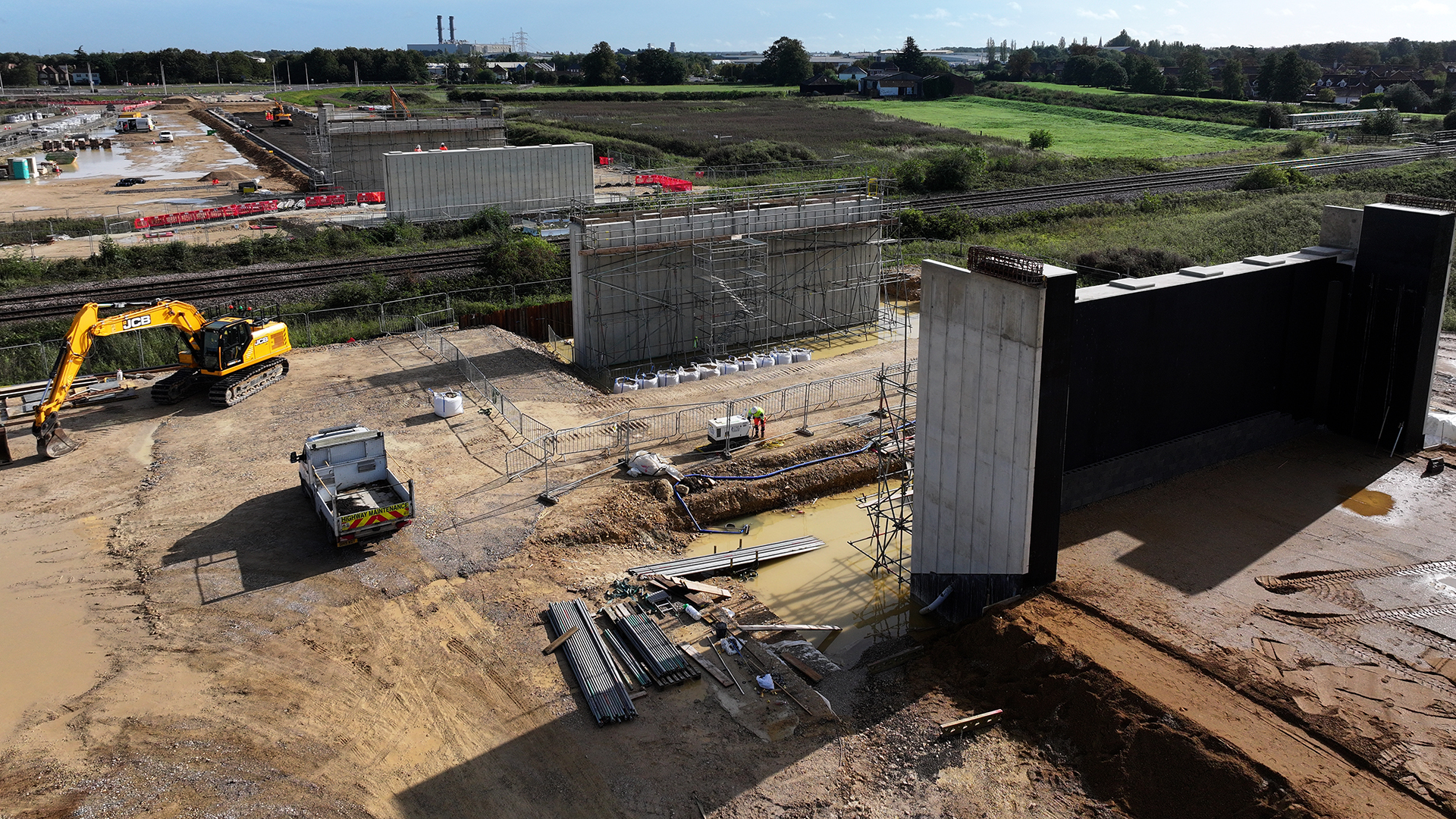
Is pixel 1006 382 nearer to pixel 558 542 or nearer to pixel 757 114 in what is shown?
pixel 558 542

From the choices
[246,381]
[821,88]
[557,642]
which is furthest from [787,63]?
[557,642]

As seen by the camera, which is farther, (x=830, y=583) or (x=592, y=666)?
(x=830, y=583)

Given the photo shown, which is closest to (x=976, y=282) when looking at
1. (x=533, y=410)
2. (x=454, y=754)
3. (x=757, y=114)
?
(x=454, y=754)

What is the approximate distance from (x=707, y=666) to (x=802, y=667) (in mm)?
1579

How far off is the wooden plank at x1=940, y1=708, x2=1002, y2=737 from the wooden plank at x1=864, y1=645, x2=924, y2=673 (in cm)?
190

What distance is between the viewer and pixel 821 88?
494ft

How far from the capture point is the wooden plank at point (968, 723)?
1525 cm

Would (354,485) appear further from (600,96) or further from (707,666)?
(600,96)

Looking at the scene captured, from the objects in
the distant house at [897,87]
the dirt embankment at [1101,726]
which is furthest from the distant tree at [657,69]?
the dirt embankment at [1101,726]

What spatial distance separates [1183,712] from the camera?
47.0 ft

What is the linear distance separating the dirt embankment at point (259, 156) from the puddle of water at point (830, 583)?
50.5 m

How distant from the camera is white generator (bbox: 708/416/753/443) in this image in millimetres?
25172

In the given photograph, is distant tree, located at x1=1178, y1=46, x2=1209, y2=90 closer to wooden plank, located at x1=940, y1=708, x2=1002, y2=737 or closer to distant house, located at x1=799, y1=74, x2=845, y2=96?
distant house, located at x1=799, y1=74, x2=845, y2=96

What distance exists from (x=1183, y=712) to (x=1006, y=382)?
18.1ft
